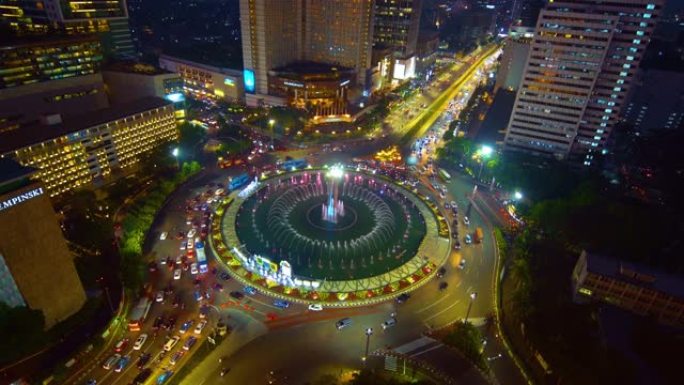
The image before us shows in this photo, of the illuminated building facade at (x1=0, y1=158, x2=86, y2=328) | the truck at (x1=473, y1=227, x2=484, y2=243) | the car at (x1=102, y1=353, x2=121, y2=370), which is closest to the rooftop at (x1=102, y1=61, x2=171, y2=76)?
the illuminated building facade at (x1=0, y1=158, x2=86, y2=328)

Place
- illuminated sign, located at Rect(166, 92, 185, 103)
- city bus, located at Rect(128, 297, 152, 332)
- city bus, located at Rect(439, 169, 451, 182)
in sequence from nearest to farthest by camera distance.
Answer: city bus, located at Rect(128, 297, 152, 332) → city bus, located at Rect(439, 169, 451, 182) → illuminated sign, located at Rect(166, 92, 185, 103)

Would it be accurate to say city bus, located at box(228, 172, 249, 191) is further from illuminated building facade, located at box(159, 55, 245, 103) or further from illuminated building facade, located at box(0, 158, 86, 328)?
illuminated building facade, located at box(159, 55, 245, 103)

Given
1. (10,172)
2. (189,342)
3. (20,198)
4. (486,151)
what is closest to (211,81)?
(486,151)

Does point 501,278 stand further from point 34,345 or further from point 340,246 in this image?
point 34,345

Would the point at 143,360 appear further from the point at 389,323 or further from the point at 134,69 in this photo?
the point at 134,69

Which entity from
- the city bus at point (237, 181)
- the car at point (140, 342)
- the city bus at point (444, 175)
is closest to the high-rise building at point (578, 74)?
the city bus at point (444, 175)

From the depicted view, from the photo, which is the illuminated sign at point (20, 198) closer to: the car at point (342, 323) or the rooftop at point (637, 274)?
the car at point (342, 323)
